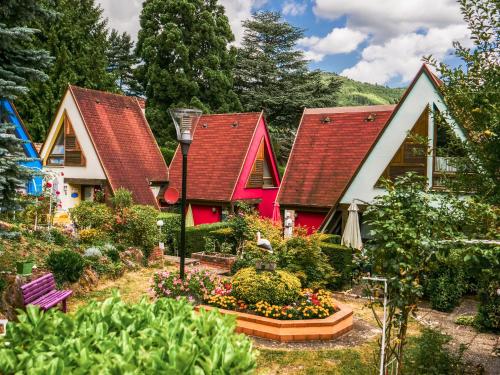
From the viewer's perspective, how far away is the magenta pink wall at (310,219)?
19.8 m

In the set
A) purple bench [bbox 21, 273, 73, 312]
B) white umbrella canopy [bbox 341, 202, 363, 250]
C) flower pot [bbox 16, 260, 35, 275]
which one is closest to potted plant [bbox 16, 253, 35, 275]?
flower pot [bbox 16, 260, 35, 275]

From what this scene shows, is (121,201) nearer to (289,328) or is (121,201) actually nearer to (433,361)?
(289,328)

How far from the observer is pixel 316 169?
20.5 m

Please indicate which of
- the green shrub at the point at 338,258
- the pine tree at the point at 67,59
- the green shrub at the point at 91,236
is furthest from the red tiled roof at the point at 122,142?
the green shrub at the point at 338,258

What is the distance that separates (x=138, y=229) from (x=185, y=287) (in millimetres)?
7098

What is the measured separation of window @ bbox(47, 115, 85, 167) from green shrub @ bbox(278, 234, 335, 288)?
13.1 m

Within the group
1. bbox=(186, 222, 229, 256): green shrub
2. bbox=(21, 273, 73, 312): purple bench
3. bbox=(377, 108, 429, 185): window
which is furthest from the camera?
bbox=(186, 222, 229, 256): green shrub

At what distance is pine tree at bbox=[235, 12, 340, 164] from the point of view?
3728 cm

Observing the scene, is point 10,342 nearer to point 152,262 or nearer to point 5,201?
point 5,201

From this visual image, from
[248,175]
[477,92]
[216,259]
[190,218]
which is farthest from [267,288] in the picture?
[248,175]

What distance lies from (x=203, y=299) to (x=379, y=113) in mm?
13539

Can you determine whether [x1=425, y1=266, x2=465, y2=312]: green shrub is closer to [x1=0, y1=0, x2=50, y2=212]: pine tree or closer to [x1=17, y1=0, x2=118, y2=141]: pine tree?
[x1=0, y1=0, x2=50, y2=212]: pine tree

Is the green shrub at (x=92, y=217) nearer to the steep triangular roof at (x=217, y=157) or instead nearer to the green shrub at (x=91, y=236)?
the green shrub at (x=91, y=236)

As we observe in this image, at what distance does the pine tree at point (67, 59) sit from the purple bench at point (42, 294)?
24017mm
